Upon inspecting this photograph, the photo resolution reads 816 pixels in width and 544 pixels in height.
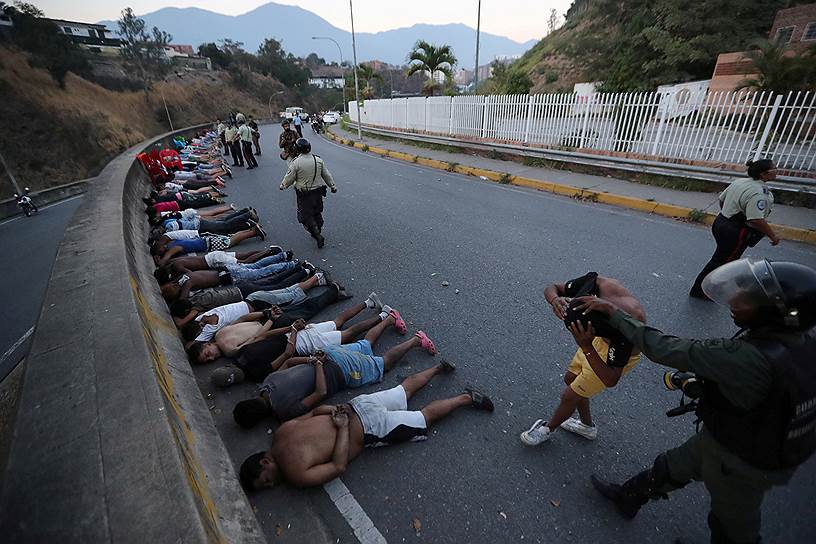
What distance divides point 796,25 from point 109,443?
30431 millimetres

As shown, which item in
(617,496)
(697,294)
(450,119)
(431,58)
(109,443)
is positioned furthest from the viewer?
(431,58)

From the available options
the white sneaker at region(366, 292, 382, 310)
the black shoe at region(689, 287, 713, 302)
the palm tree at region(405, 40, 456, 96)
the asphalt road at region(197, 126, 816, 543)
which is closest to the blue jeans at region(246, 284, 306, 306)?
the asphalt road at region(197, 126, 816, 543)

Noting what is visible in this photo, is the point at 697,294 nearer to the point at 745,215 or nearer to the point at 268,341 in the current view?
the point at 745,215

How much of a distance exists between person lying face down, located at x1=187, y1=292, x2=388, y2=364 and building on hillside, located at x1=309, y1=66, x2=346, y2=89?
102 metres

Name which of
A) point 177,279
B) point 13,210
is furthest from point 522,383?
point 13,210

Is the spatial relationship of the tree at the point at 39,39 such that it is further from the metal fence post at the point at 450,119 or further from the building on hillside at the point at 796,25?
the building on hillside at the point at 796,25

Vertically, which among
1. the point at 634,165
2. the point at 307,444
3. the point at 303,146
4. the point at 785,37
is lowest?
the point at 307,444

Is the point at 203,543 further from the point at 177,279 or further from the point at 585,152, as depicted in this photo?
the point at 585,152

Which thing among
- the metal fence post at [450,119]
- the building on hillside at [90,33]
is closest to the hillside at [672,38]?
the metal fence post at [450,119]

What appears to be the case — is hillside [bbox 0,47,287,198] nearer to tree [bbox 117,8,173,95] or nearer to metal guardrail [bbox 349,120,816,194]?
tree [bbox 117,8,173,95]

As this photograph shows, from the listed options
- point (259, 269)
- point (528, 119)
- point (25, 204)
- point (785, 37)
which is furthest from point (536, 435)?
point (785, 37)

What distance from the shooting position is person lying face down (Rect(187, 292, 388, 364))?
10.5ft

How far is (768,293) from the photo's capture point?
131 centimetres

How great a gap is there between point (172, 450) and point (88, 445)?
1.10ft
